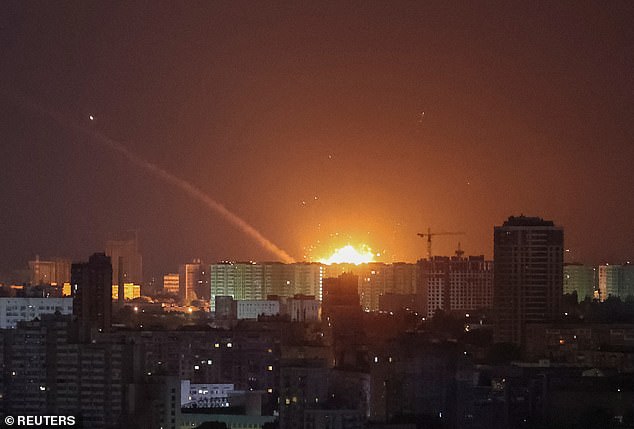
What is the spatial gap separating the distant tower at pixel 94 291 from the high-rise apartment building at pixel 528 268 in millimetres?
3787

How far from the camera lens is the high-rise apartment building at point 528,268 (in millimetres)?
25469

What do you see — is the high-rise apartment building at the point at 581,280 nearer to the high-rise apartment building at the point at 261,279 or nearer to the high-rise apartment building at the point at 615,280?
the high-rise apartment building at the point at 615,280

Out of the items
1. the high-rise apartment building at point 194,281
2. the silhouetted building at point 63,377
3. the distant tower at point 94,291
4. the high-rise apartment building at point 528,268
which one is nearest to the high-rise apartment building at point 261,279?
the high-rise apartment building at point 194,281

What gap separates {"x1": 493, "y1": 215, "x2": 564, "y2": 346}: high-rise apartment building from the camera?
2547cm

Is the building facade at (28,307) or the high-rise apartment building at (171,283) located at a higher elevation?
the high-rise apartment building at (171,283)

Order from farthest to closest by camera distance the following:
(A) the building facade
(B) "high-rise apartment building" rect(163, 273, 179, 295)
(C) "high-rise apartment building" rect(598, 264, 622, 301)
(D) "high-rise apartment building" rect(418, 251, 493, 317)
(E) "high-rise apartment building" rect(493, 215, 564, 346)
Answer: (B) "high-rise apartment building" rect(163, 273, 179, 295) → (D) "high-rise apartment building" rect(418, 251, 493, 317) → (C) "high-rise apartment building" rect(598, 264, 622, 301) → (E) "high-rise apartment building" rect(493, 215, 564, 346) → (A) the building facade

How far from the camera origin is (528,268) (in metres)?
26.1

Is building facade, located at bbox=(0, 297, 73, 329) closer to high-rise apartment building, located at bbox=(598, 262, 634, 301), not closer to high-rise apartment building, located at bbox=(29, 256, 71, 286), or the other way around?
high-rise apartment building, located at bbox=(29, 256, 71, 286)

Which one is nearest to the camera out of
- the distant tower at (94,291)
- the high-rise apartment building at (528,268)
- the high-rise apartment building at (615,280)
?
the distant tower at (94,291)

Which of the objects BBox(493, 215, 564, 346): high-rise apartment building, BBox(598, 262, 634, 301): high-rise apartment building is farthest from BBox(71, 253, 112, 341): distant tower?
BBox(598, 262, 634, 301): high-rise apartment building

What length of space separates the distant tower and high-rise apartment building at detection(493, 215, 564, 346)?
379 cm

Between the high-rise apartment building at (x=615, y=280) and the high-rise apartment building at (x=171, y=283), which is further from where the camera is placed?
the high-rise apartment building at (x=171, y=283)

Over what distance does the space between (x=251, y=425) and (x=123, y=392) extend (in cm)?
88

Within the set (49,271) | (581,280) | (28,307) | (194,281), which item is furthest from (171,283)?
(28,307)
